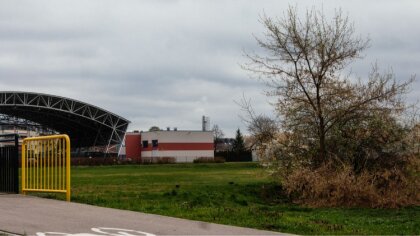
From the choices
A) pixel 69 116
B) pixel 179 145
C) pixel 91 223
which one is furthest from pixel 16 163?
pixel 179 145

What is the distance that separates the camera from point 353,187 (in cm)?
1606

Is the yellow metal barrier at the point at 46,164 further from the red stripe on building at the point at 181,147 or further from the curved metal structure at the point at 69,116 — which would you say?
the red stripe on building at the point at 181,147

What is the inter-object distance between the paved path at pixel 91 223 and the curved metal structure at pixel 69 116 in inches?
2422

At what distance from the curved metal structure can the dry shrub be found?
195 feet

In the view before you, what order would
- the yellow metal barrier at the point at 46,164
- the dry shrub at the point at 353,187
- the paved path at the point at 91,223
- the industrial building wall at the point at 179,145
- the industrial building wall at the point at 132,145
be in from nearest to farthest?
1. the paved path at the point at 91,223
2. the yellow metal barrier at the point at 46,164
3. the dry shrub at the point at 353,187
4. the industrial building wall at the point at 179,145
5. the industrial building wall at the point at 132,145

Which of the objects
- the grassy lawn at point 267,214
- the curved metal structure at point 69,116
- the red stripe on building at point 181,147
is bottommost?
the grassy lawn at point 267,214

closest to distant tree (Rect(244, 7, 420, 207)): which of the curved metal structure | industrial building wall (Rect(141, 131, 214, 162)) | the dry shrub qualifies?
the dry shrub

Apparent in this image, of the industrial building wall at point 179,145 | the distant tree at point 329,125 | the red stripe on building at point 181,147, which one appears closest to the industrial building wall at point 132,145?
the industrial building wall at point 179,145

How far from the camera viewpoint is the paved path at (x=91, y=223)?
9719 millimetres

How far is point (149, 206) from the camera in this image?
13898mm

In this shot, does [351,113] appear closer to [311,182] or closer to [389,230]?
[311,182]

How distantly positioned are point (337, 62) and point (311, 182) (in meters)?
4.45

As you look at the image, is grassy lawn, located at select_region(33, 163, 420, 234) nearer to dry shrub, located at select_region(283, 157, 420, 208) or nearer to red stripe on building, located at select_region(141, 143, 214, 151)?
dry shrub, located at select_region(283, 157, 420, 208)

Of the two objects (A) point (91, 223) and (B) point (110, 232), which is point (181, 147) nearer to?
(A) point (91, 223)
